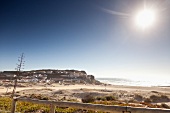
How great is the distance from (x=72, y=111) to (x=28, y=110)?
315 centimetres

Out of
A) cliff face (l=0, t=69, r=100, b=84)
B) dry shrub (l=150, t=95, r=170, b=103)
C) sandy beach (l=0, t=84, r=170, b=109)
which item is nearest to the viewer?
sandy beach (l=0, t=84, r=170, b=109)

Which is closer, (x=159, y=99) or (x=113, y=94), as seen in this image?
(x=159, y=99)

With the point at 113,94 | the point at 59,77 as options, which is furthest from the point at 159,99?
the point at 59,77

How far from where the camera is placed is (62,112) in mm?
14477

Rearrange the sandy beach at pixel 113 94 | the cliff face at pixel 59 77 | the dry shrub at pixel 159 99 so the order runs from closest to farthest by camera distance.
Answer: the sandy beach at pixel 113 94, the dry shrub at pixel 159 99, the cliff face at pixel 59 77

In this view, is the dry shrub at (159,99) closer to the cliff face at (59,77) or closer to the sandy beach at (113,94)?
the sandy beach at (113,94)

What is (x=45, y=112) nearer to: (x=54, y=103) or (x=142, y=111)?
(x=54, y=103)

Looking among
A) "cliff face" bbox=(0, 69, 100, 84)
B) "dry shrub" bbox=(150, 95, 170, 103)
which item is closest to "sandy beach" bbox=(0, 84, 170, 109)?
"dry shrub" bbox=(150, 95, 170, 103)

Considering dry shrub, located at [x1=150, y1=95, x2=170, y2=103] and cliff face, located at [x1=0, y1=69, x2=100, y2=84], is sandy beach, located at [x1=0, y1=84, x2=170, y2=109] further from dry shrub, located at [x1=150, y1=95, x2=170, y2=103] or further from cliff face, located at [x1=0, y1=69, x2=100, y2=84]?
cliff face, located at [x1=0, y1=69, x2=100, y2=84]

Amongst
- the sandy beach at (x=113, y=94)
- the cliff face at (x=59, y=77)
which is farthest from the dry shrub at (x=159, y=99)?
the cliff face at (x=59, y=77)

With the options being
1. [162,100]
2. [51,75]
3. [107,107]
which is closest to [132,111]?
[107,107]

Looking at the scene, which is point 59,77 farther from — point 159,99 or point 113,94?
point 159,99

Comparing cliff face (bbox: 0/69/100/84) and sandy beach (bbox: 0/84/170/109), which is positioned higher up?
cliff face (bbox: 0/69/100/84)

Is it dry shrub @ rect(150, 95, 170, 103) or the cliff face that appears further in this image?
the cliff face
